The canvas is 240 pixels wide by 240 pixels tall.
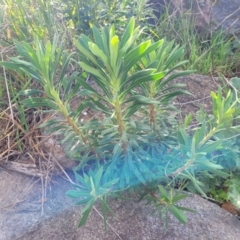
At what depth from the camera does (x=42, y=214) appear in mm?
1573

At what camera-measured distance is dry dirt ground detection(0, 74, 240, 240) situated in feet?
4.83

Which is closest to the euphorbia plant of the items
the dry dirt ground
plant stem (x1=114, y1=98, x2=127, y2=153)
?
plant stem (x1=114, y1=98, x2=127, y2=153)

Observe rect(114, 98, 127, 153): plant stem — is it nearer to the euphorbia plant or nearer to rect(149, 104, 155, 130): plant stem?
the euphorbia plant

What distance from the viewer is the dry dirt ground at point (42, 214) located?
1.47 metres

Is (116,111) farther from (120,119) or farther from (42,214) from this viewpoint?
(42,214)

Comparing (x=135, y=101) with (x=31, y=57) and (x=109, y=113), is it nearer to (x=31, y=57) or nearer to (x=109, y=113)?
(x=109, y=113)

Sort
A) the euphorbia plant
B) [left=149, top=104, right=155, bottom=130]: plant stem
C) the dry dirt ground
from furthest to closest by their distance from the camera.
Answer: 1. the dry dirt ground
2. [left=149, top=104, right=155, bottom=130]: plant stem
3. the euphorbia plant

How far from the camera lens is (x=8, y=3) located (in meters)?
2.27

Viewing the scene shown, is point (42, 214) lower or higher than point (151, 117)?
lower

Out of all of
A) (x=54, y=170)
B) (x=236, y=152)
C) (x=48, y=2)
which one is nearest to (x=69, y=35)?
(x=48, y=2)

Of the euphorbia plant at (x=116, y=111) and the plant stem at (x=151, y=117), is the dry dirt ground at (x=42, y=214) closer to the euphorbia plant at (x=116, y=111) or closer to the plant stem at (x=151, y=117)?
the euphorbia plant at (x=116, y=111)

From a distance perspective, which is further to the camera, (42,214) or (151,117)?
(42,214)

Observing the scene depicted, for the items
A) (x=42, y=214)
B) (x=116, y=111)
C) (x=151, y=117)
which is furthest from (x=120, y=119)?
(x=42, y=214)

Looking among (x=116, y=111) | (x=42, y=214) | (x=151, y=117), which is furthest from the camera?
(x=42, y=214)
